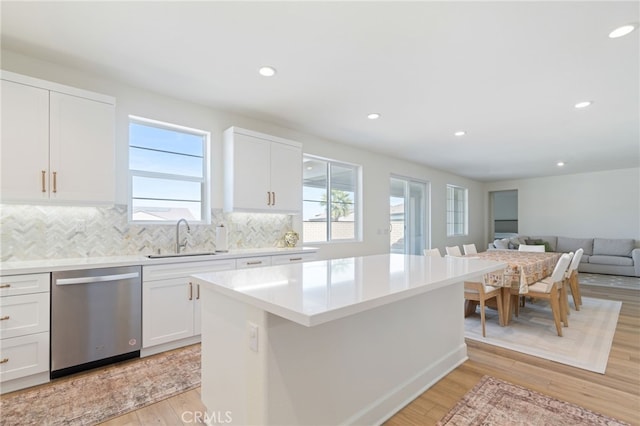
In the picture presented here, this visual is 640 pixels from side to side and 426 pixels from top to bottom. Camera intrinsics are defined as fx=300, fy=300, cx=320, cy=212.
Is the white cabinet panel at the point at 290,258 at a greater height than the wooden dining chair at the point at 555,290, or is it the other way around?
the white cabinet panel at the point at 290,258

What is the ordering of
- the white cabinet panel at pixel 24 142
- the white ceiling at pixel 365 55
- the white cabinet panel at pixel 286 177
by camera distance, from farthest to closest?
the white cabinet panel at pixel 286 177 < the white cabinet panel at pixel 24 142 < the white ceiling at pixel 365 55

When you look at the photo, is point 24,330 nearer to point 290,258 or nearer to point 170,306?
point 170,306

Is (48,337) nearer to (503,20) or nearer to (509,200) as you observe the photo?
(503,20)

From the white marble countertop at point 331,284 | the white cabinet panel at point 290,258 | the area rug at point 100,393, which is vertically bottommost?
the area rug at point 100,393

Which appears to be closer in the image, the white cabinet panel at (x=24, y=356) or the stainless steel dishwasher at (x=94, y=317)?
the white cabinet panel at (x=24, y=356)

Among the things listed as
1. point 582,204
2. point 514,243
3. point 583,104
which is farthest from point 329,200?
point 582,204

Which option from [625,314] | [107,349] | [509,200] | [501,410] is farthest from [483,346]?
[509,200]

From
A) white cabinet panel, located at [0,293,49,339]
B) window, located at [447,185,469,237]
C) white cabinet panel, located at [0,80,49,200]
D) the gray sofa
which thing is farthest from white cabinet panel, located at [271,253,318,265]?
the gray sofa

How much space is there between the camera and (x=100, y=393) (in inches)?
85.3

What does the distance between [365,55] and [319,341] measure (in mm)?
2220

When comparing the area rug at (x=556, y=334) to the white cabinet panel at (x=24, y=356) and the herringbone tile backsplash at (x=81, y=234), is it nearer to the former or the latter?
the herringbone tile backsplash at (x=81, y=234)

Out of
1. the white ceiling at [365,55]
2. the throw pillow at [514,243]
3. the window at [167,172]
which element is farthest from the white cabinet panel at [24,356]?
the throw pillow at [514,243]

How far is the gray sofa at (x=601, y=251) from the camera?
6.79 metres

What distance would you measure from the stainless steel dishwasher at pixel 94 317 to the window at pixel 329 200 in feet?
8.62
